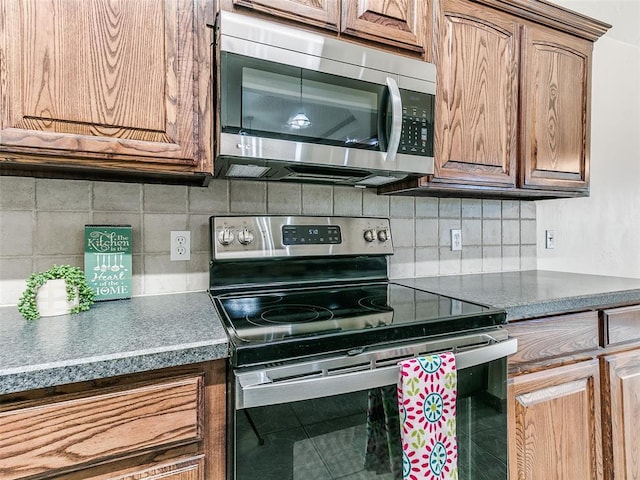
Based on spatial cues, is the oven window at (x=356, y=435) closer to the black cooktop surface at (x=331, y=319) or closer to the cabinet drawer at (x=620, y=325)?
the black cooktop surface at (x=331, y=319)

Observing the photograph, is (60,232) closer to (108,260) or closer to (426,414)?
(108,260)

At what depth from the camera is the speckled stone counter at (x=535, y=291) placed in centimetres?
120

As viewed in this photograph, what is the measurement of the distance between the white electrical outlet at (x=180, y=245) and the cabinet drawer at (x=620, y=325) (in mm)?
1560

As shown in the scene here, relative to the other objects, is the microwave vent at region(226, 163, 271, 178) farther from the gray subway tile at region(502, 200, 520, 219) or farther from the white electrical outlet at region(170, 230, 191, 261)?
the gray subway tile at region(502, 200, 520, 219)

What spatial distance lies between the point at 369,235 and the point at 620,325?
3.30 feet

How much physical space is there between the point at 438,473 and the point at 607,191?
227 cm

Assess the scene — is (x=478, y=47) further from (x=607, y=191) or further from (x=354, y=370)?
(x=607, y=191)

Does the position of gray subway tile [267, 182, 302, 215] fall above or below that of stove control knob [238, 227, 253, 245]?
above

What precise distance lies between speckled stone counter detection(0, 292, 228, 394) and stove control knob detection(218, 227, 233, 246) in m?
0.30

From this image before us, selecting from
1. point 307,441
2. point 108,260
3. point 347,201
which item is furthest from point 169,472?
point 347,201

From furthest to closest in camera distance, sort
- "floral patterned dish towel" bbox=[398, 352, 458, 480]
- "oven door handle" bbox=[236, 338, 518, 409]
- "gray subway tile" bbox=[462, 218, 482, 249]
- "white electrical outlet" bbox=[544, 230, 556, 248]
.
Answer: "white electrical outlet" bbox=[544, 230, 556, 248], "gray subway tile" bbox=[462, 218, 482, 249], "floral patterned dish towel" bbox=[398, 352, 458, 480], "oven door handle" bbox=[236, 338, 518, 409]

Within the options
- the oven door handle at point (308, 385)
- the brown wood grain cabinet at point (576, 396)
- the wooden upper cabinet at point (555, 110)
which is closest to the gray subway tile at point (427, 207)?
the wooden upper cabinet at point (555, 110)

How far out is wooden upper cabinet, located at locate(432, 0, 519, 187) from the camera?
1424mm

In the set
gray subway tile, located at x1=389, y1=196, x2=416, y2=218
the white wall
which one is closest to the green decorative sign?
gray subway tile, located at x1=389, y1=196, x2=416, y2=218
